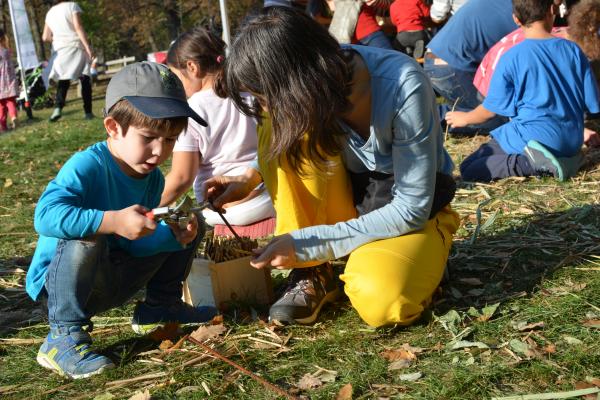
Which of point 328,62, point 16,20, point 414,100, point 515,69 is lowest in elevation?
point 16,20

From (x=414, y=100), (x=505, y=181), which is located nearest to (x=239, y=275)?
(x=414, y=100)

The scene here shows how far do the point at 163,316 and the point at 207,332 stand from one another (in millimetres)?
260

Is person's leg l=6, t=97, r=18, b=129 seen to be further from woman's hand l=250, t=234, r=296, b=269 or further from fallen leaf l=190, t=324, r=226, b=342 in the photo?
woman's hand l=250, t=234, r=296, b=269

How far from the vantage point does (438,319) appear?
2.93 m

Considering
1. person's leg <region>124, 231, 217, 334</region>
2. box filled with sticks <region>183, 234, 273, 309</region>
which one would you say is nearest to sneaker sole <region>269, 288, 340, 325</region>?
box filled with sticks <region>183, 234, 273, 309</region>

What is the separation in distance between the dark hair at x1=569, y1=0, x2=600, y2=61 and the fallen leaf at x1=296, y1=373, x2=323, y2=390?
177 inches

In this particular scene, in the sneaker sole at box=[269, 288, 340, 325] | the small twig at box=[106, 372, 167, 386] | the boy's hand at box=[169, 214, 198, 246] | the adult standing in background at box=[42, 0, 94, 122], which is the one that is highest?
the boy's hand at box=[169, 214, 198, 246]

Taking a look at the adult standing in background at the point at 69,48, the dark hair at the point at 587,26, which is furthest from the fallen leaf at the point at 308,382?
the adult standing in background at the point at 69,48

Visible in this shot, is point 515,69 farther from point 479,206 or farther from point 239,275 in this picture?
point 239,275

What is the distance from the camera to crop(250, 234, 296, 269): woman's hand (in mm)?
2850

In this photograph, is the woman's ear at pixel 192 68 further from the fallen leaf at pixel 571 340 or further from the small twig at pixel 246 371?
the fallen leaf at pixel 571 340

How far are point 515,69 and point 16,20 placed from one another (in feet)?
36.9

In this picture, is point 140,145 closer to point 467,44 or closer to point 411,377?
point 411,377

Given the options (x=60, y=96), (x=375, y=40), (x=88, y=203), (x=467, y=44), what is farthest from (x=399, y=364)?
(x=60, y=96)
